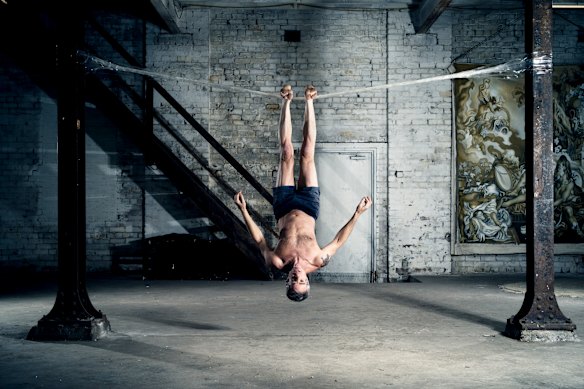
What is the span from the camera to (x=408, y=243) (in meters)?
10.6

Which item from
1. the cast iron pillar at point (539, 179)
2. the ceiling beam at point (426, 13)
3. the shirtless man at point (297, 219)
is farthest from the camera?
the ceiling beam at point (426, 13)

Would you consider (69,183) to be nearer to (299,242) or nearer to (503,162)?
(299,242)

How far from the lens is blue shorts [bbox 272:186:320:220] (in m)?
5.90

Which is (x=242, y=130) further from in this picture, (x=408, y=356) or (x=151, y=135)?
(x=408, y=356)

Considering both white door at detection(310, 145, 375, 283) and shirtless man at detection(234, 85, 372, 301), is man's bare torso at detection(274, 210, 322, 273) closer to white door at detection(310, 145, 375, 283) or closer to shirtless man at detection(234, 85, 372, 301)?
shirtless man at detection(234, 85, 372, 301)

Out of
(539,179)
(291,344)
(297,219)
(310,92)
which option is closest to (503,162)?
(539,179)

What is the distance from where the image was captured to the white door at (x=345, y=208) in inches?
416

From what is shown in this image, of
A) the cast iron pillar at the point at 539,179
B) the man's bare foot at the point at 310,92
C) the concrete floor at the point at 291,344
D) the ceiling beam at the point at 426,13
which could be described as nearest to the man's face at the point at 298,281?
the concrete floor at the point at 291,344

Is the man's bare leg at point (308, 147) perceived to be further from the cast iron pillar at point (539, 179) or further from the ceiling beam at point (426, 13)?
the ceiling beam at point (426, 13)

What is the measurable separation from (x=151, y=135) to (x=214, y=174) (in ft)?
4.27

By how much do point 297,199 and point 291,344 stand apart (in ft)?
4.49

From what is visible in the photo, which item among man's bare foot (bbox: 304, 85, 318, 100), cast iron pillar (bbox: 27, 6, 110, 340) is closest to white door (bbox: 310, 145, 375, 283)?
man's bare foot (bbox: 304, 85, 318, 100)

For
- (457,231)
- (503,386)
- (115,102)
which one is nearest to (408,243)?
(457,231)

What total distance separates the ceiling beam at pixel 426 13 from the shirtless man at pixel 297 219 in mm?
4546
